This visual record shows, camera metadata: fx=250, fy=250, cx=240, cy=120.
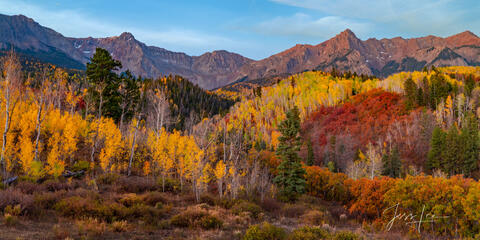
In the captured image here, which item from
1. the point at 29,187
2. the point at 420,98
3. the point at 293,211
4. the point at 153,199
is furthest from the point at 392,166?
the point at 29,187

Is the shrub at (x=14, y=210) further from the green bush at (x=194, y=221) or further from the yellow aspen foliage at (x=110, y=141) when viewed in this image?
the yellow aspen foliage at (x=110, y=141)

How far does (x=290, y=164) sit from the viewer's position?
27391mm

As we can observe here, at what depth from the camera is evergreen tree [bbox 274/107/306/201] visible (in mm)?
26328

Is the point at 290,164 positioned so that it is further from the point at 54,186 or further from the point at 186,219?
the point at 54,186

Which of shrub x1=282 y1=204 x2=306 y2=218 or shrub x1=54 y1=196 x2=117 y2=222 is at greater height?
shrub x1=54 y1=196 x2=117 y2=222

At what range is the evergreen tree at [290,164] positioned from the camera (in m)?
26.3

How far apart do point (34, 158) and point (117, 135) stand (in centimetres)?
926

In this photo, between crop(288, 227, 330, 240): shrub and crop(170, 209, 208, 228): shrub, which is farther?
crop(170, 209, 208, 228): shrub

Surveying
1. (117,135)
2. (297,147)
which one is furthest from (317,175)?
(117,135)

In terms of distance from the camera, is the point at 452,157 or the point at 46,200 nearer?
the point at 46,200

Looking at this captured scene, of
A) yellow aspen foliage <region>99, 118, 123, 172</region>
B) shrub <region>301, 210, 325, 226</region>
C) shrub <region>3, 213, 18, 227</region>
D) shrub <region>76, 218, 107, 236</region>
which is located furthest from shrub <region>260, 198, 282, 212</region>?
shrub <region>3, 213, 18, 227</region>

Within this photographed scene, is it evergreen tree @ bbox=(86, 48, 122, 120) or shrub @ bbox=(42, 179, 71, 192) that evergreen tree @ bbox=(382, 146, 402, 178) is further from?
shrub @ bbox=(42, 179, 71, 192)

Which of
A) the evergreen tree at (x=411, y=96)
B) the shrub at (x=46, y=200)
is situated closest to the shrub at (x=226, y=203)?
the shrub at (x=46, y=200)

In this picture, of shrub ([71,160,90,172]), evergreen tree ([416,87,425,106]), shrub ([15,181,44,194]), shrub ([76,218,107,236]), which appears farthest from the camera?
evergreen tree ([416,87,425,106])
